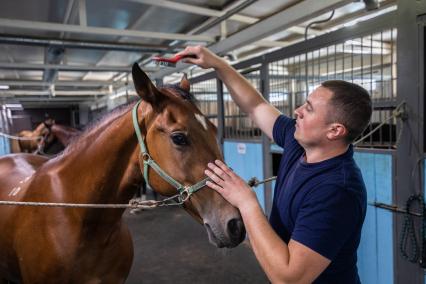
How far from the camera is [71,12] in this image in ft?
9.40

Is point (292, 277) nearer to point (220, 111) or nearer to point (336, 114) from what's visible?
point (336, 114)

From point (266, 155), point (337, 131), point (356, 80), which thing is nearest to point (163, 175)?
point (337, 131)

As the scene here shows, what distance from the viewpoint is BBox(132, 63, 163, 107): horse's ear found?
39.9 inches

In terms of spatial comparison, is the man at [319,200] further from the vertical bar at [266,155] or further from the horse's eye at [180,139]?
the vertical bar at [266,155]

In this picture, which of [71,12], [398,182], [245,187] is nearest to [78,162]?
[245,187]

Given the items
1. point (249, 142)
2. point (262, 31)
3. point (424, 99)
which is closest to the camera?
point (424, 99)

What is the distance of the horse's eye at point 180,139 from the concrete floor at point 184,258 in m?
1.52

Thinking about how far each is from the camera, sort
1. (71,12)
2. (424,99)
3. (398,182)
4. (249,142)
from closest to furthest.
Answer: (424,99), (398,182), (71,12), (249,142)

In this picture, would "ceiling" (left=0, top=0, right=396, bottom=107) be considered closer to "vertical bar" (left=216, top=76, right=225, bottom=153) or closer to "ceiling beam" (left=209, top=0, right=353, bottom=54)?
"ceiling beam" (left=209, top=0, right=353, bottom=54)

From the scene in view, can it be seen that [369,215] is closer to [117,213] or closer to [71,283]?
[117,213]

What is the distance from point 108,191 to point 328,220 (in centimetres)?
82

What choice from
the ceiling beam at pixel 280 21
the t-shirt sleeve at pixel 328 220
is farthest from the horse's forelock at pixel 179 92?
the ceiling beam at pixel 280 21

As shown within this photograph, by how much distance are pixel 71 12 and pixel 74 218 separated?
242cm

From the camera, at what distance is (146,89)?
41.1 inches
